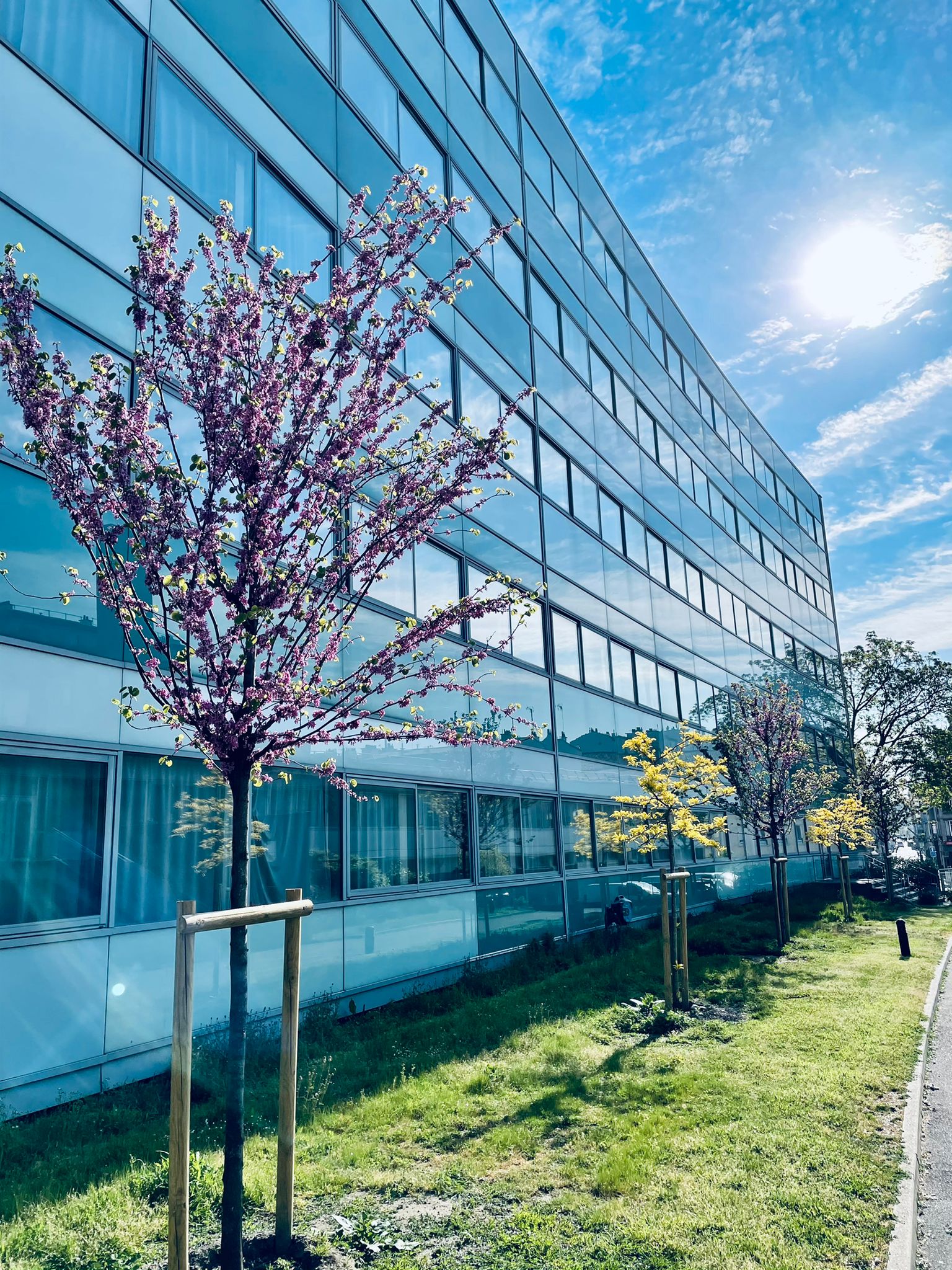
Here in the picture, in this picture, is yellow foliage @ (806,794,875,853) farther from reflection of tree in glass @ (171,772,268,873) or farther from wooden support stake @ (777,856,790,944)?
reflection of tree in glass @ (171,772,268,873)

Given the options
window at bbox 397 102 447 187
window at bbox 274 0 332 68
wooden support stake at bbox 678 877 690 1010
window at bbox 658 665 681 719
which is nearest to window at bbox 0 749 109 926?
wooden support stake at bbox 678 877 690 1010

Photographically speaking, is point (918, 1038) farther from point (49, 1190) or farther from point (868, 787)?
point (868, 787)

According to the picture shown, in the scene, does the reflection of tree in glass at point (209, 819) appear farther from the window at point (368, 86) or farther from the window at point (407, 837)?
the window at point (368, 86)

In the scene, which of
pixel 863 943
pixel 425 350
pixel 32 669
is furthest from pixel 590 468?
pixel 32 669

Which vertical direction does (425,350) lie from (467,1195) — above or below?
above

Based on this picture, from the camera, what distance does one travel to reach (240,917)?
184 inches

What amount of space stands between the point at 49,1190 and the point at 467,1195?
2.63 meters

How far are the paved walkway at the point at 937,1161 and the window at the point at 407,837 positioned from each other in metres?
6.56

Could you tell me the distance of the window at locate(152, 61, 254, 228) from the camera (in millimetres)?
10039

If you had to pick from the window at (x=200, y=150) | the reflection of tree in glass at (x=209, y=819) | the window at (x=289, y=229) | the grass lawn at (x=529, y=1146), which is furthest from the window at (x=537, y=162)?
the grass lawn at (x=529, y=1146)

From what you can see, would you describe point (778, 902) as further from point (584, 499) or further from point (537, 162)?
point (537, 162)

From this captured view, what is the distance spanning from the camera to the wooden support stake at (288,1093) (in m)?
4.96

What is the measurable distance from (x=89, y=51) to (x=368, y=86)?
21.5 feet

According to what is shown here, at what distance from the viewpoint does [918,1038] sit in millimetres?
10047
